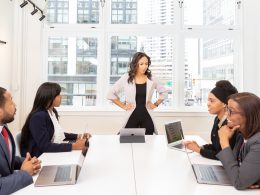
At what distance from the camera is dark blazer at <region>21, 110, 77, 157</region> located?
2.09 meters

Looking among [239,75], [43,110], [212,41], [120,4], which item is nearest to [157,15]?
[120,4]

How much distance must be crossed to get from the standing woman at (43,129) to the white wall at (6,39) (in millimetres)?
1770

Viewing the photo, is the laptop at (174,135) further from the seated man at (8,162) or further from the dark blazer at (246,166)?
the seated man at (8,162)

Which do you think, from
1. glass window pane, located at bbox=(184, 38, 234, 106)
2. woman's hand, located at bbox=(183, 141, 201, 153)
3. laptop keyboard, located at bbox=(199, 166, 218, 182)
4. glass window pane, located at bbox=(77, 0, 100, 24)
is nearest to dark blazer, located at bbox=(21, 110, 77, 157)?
woman's hand, located at bbox=(183, 141, 201, 153)

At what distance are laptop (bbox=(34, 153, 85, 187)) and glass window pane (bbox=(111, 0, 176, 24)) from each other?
10.2 ft

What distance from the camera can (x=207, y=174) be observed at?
1612 millimetres

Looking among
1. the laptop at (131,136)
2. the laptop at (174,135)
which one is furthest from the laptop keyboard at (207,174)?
the laptop at (131,136)

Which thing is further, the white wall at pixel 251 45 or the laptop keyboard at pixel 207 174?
the white wall at pixel 251 45

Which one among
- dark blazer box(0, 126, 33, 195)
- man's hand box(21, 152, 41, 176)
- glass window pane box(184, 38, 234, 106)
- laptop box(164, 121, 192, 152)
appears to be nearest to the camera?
dark blazer box(0, 126, 33, 195)

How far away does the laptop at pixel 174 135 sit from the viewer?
7.61ft

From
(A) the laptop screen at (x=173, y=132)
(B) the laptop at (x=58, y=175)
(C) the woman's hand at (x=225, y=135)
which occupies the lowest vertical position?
(B) the laptop at (x=58, y=175)

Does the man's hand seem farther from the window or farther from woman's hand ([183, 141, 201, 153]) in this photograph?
the window

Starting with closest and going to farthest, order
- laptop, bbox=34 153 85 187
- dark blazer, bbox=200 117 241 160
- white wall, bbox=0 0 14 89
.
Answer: laptop, bbox=34 153 85 187, dark blazer, bbox=200 117 241 160, white wall, bbox=0 0 14 89

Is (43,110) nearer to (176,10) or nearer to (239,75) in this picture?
(176,10)
